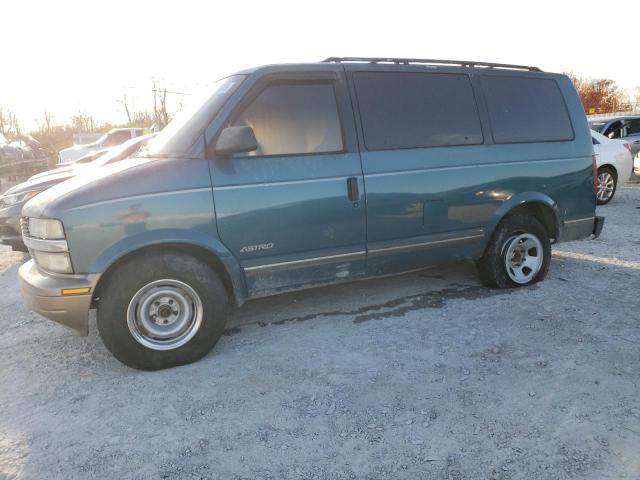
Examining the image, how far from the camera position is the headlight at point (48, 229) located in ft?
9.95

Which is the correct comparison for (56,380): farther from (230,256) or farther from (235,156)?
(235,156)

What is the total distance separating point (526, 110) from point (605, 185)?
20.0 ft

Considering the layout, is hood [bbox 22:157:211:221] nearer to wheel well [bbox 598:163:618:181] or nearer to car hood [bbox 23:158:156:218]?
car hood [bbox 23:158:156:218]

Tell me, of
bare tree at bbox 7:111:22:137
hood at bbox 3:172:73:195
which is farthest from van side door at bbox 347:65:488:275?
bare tree at bbox 7:111:22:137

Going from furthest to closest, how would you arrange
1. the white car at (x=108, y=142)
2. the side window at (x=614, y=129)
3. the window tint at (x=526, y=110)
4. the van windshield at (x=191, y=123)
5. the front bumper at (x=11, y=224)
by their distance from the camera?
the white car at (x=108, y=142) < the side window at (x=614, y=129) < the front bumper at (x=11, y=224) < the window tint at (x=526, y=110) < the van windshield at (x=191, y=123)

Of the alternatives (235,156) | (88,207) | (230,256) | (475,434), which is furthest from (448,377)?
(88,207)

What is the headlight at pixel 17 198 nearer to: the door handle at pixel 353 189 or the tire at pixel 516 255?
the door handle at pixel 353 189

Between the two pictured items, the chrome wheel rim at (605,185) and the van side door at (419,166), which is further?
the chrome wheel rim at (605,185)

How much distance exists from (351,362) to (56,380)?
201 cm

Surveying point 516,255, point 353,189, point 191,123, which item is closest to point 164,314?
point 191,123

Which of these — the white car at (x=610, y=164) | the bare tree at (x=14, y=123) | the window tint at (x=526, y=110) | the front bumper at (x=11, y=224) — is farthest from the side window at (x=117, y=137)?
the bare tree at (x=14, y=123)

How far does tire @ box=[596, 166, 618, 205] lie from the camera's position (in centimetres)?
938

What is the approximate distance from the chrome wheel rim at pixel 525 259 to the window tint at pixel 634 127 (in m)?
8.61

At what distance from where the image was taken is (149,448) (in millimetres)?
2512
